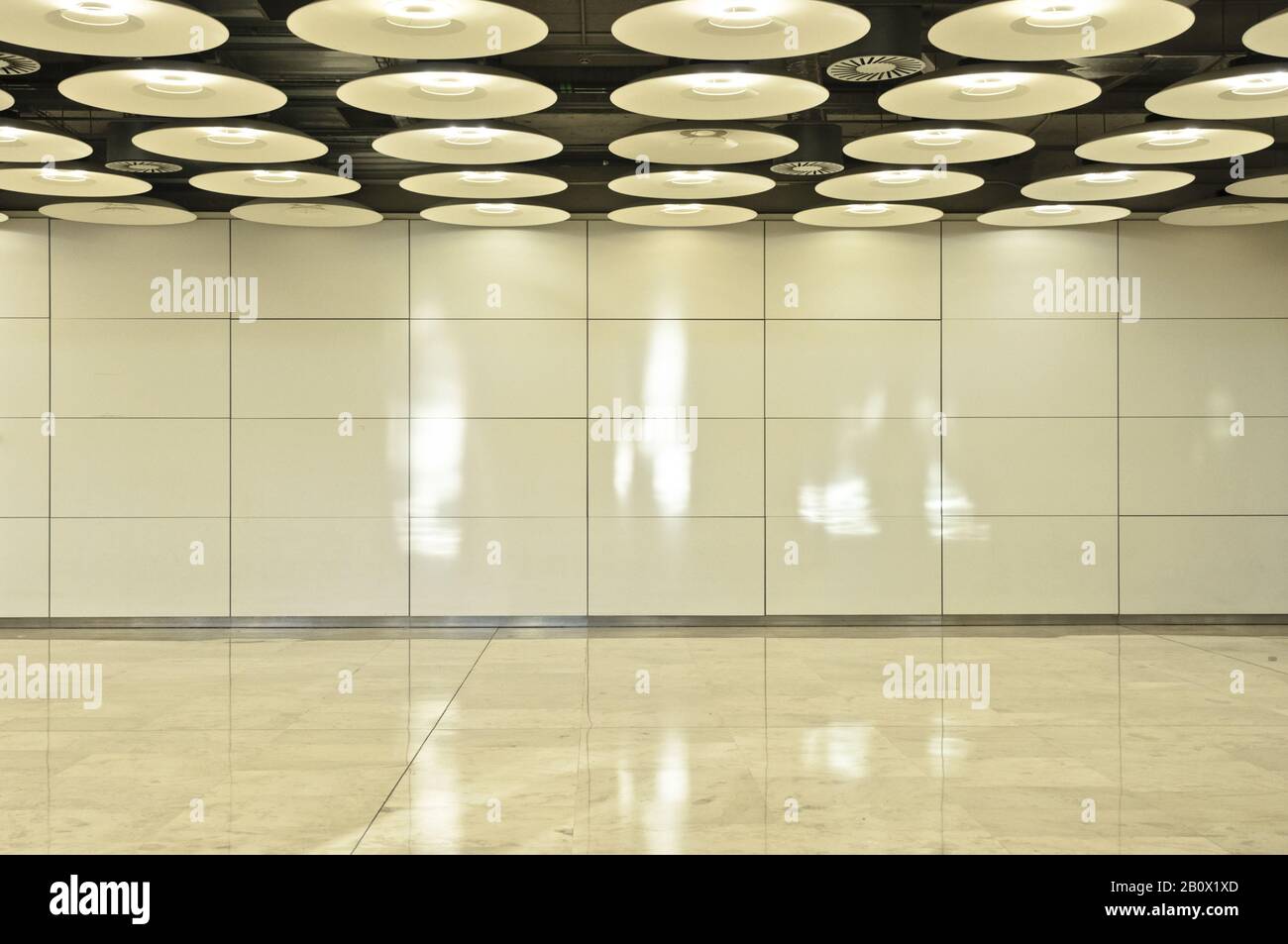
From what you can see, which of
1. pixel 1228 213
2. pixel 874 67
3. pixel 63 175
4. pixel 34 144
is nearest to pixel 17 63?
pixel 34 144


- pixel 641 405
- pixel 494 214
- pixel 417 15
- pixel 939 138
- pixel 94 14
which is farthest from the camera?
pixel 641 405

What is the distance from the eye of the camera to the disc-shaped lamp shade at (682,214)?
15656 mm

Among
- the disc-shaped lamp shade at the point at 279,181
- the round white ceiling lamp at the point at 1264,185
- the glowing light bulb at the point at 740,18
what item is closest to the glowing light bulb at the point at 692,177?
the disc-shaped lamp shade at the point at 279,181

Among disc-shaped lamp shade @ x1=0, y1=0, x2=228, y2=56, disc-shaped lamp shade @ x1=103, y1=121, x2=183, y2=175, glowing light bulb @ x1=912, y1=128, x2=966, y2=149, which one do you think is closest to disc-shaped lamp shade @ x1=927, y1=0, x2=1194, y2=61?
glowing light bulb @ x1=912, y1=128, x2=966, y2=149

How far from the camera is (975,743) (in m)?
10.1

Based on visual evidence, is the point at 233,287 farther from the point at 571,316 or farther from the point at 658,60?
the point at 658,60

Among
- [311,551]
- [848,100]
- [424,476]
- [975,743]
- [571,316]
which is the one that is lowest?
[975,743]

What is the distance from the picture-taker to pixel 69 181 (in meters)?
14.2

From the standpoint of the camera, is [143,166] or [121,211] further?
[121,211]

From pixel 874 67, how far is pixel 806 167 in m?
3.27

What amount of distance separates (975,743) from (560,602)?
8.70 meters

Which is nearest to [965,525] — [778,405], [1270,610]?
[778,405]

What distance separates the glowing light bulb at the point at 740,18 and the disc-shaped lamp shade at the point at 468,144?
353cm

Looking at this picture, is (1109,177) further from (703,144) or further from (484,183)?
(484,183)
